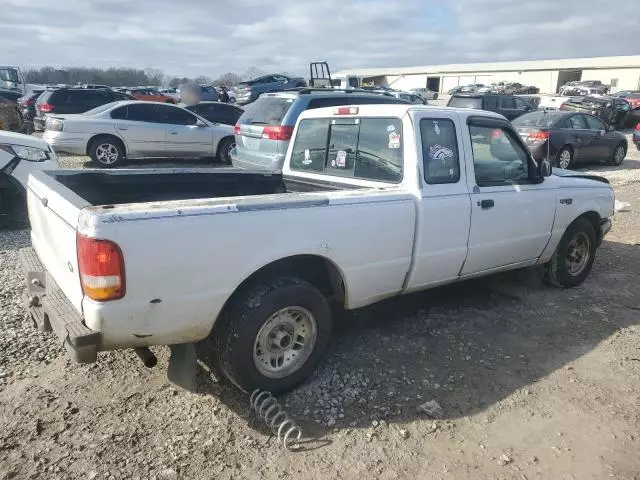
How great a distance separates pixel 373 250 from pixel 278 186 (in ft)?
5.76

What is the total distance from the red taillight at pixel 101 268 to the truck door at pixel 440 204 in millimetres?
2048

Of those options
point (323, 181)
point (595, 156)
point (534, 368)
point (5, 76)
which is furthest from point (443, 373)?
point (5, 76)

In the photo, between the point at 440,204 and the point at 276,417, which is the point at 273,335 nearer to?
the point at 276,417

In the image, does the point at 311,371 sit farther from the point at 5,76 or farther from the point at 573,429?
the point at 5,76

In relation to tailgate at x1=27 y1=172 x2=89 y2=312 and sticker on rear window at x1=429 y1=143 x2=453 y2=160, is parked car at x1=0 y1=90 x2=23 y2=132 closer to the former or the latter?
tailgate at x1=27 y1=172 x2=89 y2=312

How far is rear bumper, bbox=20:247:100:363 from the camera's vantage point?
2.64 metres

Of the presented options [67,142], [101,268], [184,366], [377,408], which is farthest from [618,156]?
[101,268]

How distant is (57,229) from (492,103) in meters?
18.0

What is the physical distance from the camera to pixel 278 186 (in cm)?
500

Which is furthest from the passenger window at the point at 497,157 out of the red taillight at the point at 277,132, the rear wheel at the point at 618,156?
the rear wheel at the point at 618,156

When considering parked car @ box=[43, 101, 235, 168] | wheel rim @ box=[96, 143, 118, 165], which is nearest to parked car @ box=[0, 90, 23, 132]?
parked car @ box=[43, 101, 235, 168]

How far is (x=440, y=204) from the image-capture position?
3.86 meters

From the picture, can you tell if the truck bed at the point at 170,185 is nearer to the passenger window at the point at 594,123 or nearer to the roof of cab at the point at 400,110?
the roof of cab at the point at 400,110

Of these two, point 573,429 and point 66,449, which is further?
point 573,429
